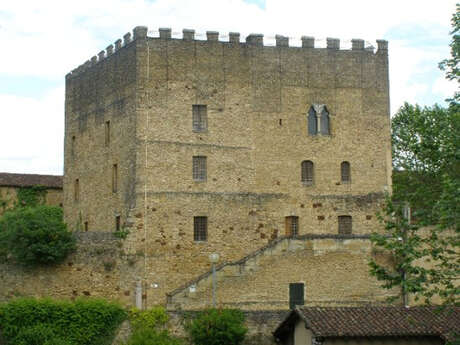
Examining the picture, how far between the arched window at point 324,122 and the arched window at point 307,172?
1.82 metres

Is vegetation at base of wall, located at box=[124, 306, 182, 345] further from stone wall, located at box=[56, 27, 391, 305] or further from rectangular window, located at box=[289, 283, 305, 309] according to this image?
rectangular window, located at box=[289, 283, 305, 309]

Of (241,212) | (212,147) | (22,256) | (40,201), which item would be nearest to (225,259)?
(241,212)

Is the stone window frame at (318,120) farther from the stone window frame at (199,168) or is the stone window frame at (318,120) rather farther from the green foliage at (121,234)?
the green foliage at (121,234)

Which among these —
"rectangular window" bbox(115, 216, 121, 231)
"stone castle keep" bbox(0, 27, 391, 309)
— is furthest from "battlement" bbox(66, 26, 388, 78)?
"rectangular window" bbox(115, 216, 121, 231)

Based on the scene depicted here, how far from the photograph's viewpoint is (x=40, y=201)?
5644 cm

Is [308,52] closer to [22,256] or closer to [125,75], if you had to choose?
[125,75]

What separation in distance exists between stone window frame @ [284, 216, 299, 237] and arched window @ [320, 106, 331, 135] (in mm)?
4750

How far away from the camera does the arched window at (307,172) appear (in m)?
46.0

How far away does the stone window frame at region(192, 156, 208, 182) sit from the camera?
44.1m

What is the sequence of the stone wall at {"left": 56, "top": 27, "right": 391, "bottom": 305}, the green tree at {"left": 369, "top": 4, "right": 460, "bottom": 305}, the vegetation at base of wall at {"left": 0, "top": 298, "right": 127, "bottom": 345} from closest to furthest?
the green tree at {"left": 369, "top": 4, "right": 460, "bottom": 305}, the vegetation at base of wall at {"left": 0, "top": 298, "right": 127, "bottom": 345}, the stone wall at {"left": 56, "top": 27, "right": 391, "bottom": 305}

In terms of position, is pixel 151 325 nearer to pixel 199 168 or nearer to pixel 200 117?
pixel 199 168

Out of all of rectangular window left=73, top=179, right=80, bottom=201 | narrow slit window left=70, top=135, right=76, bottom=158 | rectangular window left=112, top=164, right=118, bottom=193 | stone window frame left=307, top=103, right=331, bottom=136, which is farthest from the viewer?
narrow slit window left=70, top=135, right=76, bottom=158

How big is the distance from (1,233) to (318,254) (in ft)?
47.1

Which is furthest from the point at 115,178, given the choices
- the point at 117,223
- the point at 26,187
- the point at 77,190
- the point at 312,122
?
the point at 26,187
